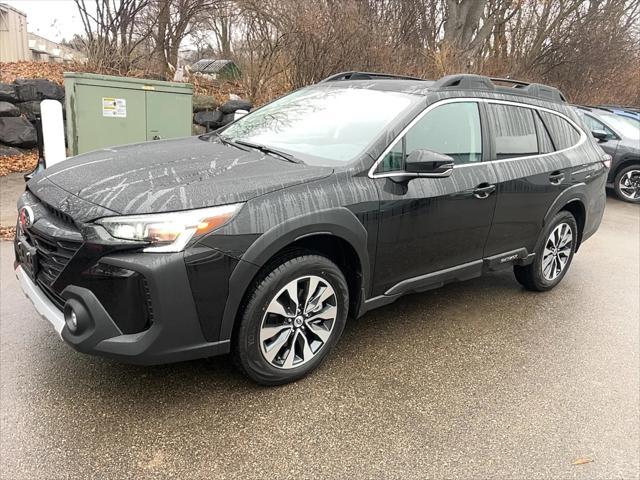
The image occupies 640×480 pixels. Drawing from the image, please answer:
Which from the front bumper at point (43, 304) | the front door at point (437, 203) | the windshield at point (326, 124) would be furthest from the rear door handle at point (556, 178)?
the front bumper at point (43, 304)

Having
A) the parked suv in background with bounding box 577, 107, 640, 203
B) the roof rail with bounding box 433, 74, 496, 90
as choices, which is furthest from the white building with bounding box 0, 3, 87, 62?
the roof rail with bounding box 433, 74, 496, 90

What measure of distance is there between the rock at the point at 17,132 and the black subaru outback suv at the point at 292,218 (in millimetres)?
5583

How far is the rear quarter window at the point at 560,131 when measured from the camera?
14.8 ft

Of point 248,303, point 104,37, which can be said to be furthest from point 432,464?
point 104,37

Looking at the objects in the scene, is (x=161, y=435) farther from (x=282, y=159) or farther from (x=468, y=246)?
(x=468, y=246)

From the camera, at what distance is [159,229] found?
2445mm

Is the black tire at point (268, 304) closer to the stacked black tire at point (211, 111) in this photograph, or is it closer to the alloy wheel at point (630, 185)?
the stacked black tire at point (211, 111)

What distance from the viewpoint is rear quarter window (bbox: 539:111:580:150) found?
4523mm

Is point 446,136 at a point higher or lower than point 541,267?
higher

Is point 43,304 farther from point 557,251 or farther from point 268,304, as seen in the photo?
point 557,251

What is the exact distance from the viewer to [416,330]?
13.0ft

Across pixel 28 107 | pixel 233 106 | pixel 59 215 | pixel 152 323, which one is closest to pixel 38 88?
pixel 28 107

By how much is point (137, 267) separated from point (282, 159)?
118 centimetres

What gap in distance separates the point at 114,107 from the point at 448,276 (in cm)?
514
